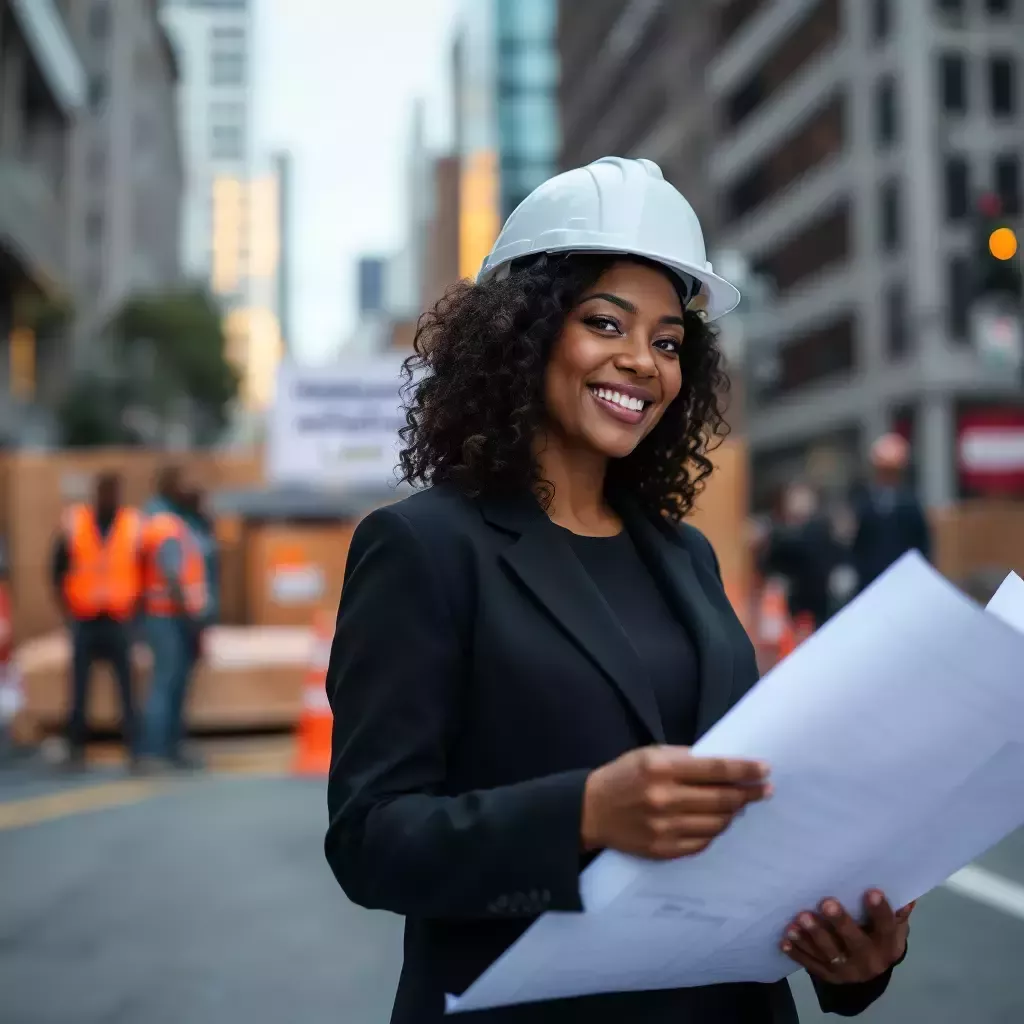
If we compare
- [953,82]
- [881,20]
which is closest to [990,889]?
[953,82]

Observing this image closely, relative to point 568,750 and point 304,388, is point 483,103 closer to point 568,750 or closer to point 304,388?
point 304,388

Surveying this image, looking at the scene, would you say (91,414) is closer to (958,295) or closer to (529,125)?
(958,295)

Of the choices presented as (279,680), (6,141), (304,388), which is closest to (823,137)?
(6,141)

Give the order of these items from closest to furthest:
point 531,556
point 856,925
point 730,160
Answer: point 856,925
point 531,556
point 730,160

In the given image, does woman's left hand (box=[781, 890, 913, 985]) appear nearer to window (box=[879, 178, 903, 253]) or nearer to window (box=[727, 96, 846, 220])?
window (box=[879, 178, 903, 253])

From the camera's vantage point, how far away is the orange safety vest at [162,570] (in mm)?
9828

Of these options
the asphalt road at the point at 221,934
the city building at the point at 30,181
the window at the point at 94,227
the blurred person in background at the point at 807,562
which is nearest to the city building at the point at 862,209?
the city building at the point at 30,181

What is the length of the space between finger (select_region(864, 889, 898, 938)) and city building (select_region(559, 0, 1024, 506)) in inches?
1069

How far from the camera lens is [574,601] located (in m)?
1.71

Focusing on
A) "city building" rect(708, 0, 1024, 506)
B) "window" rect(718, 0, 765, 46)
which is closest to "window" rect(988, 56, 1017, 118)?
"city building" rect(708, 0, 1024, 506)

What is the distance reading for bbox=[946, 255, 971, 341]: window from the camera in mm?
38344

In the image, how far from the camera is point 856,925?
1.60 metres

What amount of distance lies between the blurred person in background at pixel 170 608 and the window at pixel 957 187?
110 feet

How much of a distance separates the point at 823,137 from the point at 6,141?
26135mm
